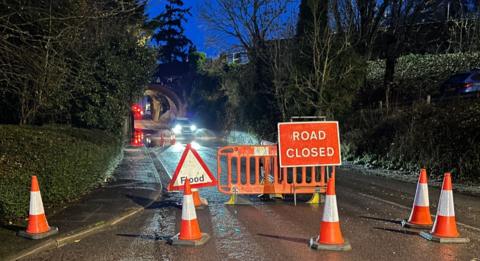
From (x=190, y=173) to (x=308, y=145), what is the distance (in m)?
2.47

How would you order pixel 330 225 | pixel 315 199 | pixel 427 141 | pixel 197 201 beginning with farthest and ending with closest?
pixel 427 141 < pixel 315 199 < pixel 197 201 < pixel 330 225

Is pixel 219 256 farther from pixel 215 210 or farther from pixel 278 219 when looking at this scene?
pixel 215 210

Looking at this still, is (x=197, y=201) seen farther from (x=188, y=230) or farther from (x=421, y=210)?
(x=421, y=210)

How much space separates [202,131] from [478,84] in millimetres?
23970

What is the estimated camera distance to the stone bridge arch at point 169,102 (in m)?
52.0

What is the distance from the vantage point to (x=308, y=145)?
8586 mm

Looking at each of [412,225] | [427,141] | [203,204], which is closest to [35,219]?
[203,204]

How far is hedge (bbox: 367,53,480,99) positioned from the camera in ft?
80.0

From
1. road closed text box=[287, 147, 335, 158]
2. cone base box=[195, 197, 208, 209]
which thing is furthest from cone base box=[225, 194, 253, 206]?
road closed text box=[287, 147, 335, 158]

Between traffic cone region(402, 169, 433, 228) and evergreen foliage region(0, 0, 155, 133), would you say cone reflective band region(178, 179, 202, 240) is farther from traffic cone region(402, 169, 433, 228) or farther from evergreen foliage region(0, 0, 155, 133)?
evergreen foliage region(0, 0, 155, 133)

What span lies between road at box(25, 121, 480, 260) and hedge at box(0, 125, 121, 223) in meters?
1.20

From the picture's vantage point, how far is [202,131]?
37469mm

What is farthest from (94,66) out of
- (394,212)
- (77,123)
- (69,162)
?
(394,212)

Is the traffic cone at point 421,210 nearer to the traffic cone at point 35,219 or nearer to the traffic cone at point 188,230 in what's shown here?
the traffic cone at point 188,230
